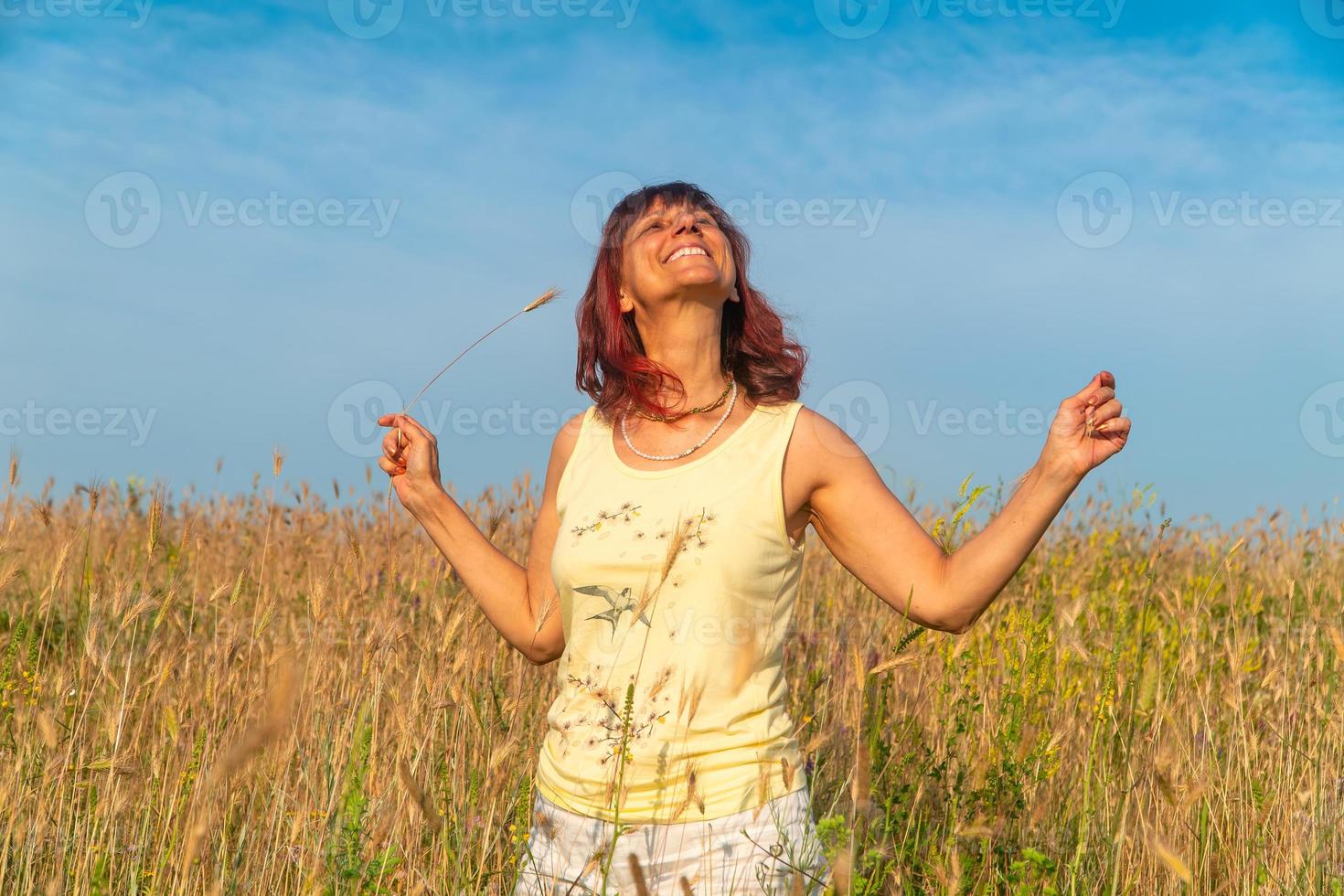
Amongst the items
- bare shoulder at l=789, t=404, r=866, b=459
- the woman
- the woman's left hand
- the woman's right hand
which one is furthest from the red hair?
the woman's left hand

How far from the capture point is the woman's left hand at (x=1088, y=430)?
2.00 metres

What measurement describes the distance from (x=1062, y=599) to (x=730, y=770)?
347 cm

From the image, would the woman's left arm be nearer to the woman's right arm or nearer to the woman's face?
the woman's face

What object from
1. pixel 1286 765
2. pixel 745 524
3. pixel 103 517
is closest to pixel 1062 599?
pixel 1286 765

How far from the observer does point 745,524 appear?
2.18 meters

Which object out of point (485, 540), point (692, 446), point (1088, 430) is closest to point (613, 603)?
point (692, 446)

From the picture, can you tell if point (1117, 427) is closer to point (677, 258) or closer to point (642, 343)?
point (677, 258)

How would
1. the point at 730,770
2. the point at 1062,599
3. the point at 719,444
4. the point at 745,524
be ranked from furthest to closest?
the point at 1062,599, the point at 719,444, the point at 745,524, the point at 730,770

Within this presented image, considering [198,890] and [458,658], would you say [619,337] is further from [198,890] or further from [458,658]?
[198,890]

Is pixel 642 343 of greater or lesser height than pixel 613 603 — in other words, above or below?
above

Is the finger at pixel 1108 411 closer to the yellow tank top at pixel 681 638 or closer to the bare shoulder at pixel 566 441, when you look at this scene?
the yellow tank top at pixel 681 638

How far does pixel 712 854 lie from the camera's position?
198 cm

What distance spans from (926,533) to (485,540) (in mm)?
1154

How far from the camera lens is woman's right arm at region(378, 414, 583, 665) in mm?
2666
